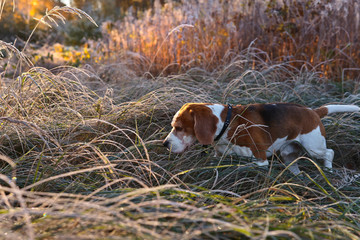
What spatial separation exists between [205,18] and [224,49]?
86cm

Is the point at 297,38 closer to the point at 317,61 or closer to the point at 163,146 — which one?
the point at 317,61

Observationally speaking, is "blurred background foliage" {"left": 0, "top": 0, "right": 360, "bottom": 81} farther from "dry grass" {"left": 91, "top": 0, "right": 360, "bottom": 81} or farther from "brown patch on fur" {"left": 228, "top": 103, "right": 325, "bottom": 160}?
"brown patch on fur" {"left": 228, "top": 103, "right": 325, "bottom": 160}

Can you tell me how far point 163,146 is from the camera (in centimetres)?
315

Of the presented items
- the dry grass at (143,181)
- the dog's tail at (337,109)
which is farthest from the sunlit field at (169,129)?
the dog's tail at (337,109)

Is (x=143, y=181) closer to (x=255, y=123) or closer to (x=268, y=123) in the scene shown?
(x=255, y=123)

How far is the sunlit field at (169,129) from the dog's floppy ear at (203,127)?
7.9 inches

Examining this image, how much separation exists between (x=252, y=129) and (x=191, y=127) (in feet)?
1.69

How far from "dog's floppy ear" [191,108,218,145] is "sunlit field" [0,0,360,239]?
200 millimetres

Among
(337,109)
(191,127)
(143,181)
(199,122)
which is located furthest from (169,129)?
(337,109)

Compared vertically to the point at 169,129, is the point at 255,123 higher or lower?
higher

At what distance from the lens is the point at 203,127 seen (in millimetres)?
3080

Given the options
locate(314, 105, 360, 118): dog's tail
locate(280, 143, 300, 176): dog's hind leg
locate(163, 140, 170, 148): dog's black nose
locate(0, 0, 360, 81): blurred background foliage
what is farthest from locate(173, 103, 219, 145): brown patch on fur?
locate(0, 0, 360, 81): blurred background foliage

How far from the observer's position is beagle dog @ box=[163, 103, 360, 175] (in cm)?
311

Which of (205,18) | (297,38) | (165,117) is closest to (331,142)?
(165,117)
